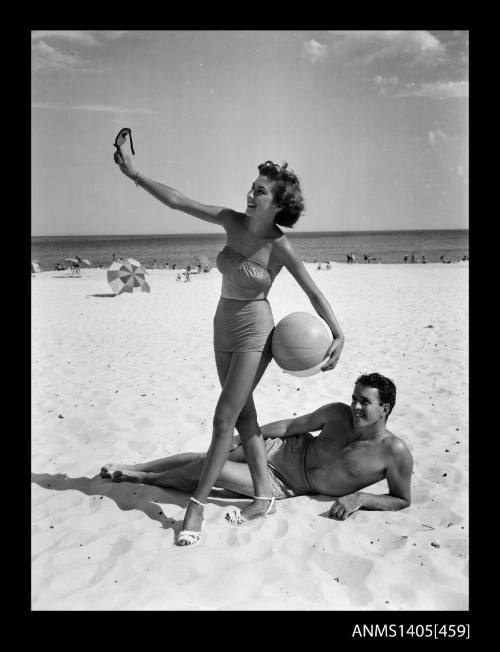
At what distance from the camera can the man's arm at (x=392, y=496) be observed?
3691 millimetres

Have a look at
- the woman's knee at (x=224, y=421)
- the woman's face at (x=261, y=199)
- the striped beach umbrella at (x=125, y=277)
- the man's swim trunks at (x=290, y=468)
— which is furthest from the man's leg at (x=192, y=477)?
the striped beach umbrella at (x=125, y=277)

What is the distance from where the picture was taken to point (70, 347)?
906cm

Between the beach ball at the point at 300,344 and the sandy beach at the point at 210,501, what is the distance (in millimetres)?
957

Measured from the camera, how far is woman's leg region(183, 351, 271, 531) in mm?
3578

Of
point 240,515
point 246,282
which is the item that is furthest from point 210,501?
point 246,282

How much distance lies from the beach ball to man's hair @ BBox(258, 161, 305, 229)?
0.62 meters

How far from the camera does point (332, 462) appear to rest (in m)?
3.95

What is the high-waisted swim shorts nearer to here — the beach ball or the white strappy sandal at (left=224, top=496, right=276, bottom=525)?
the beach ball

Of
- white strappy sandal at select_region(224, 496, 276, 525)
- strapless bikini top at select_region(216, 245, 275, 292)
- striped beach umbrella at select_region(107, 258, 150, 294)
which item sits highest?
striped beach umbrella at select_region(107, 258, 150, 294)

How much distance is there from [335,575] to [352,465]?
828 mm

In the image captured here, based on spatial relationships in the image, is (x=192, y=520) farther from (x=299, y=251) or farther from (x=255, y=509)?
(x=299, y=251)

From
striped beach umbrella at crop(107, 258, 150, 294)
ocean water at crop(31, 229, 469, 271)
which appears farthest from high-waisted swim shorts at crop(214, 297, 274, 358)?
ocean water at crop(31, 229, 469, 271)

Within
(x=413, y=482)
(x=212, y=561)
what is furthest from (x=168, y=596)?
(x=413, y=482)
